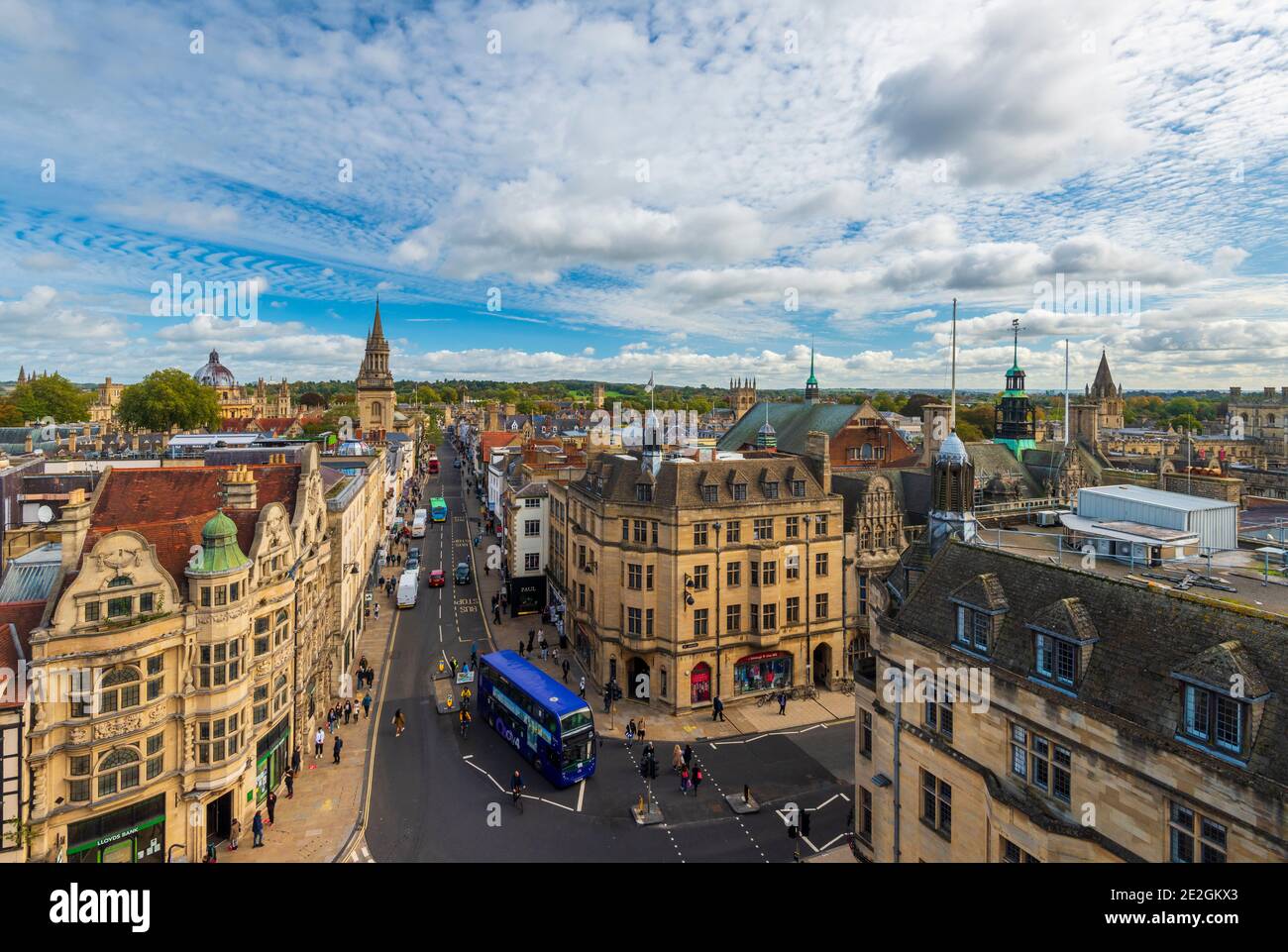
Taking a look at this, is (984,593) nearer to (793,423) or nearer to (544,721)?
(544,721)

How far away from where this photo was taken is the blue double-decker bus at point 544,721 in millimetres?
29312

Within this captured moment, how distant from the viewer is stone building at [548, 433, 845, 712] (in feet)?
126

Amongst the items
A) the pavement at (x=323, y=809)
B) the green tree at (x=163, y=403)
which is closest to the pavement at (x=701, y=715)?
the pavement at (x=323, y=809)

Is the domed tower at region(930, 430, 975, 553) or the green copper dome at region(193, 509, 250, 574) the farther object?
the domed tower at region(930, 430, 975, 553)

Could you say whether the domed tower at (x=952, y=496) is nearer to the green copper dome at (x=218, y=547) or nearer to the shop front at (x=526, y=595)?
the green copper dome at (x=218, y=547)

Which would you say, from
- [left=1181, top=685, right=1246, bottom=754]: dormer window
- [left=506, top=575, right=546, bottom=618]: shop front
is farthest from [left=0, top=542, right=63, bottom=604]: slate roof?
[left=1181, top=685, right=1246, bottom=754]: dormer window

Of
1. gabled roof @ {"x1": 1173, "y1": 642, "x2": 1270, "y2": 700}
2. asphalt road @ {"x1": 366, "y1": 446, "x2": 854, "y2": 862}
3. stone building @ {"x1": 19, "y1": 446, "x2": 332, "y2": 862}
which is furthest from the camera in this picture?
asphalt road @ {"x1": 366, "y1": 446, "x2": 854, "y2": 862}

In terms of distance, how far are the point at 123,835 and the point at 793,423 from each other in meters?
60.4

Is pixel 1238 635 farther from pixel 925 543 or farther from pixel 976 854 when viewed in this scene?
pixel 925 543

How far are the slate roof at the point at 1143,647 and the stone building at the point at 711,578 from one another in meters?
18.2

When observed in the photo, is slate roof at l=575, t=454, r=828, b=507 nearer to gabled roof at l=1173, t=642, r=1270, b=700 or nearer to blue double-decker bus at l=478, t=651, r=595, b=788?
blue double-decker bus at l=478, t=651, r=595, b=788

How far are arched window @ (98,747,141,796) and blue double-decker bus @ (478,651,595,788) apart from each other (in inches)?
557

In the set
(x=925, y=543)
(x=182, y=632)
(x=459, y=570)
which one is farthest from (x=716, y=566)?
(x=459, y=570)
